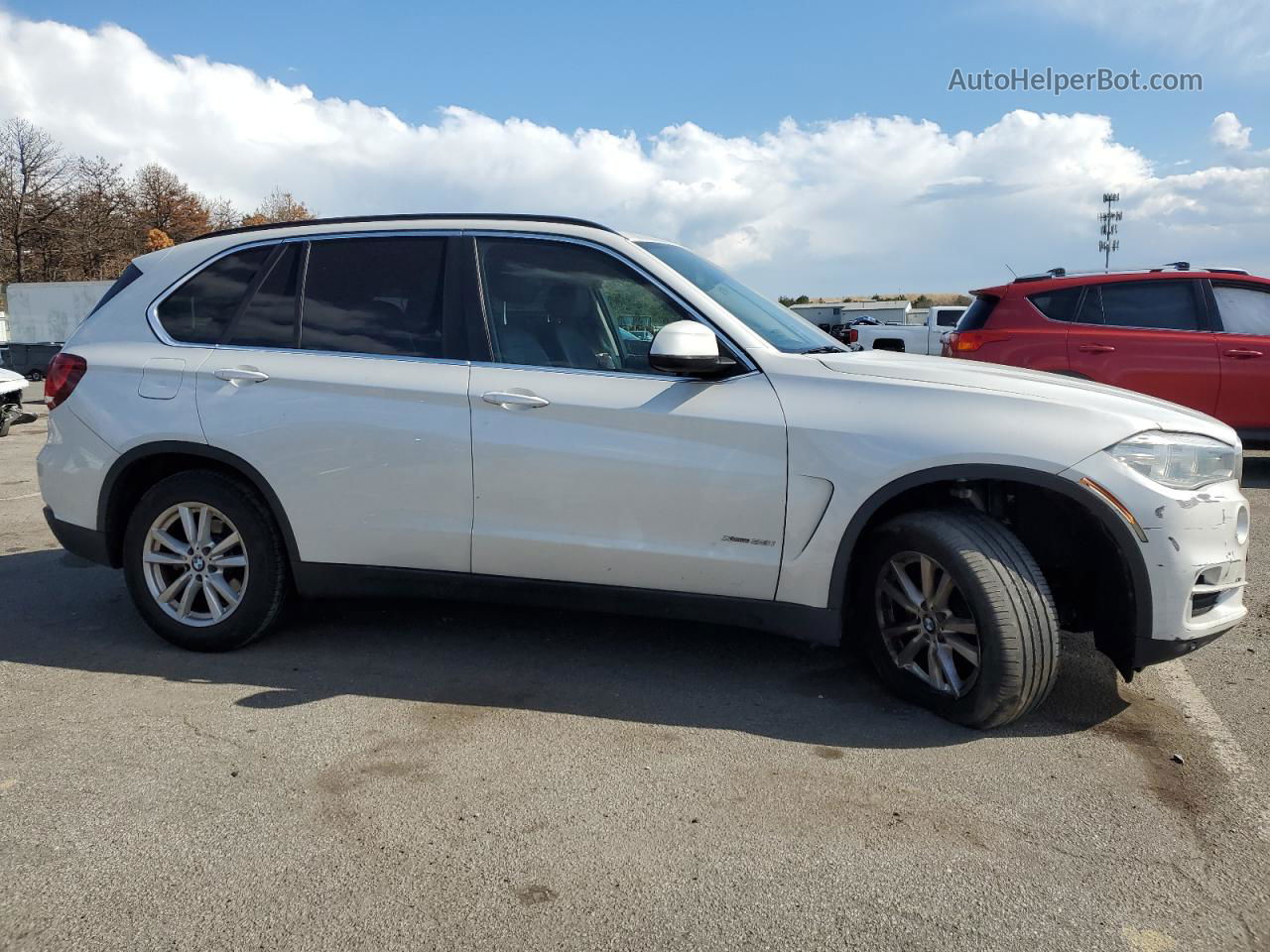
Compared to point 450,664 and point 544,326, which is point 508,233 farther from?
point 450,664

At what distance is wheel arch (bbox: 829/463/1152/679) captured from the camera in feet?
11.0

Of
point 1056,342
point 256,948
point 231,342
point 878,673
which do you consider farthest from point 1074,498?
point 1056,342

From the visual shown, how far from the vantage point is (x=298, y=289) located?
4.34 m

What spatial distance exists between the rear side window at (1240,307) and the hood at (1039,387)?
5714mm

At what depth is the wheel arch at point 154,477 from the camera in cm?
420

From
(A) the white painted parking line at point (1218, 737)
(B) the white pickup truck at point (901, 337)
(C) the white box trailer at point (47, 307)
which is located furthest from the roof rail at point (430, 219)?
(C) the white box trailer at point (47, 307)

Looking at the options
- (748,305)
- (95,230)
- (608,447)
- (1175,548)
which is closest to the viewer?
(1175,548)

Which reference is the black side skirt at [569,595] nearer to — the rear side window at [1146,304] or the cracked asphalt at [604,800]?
the cracked asphalt at [604,800]

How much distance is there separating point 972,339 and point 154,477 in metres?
6.78

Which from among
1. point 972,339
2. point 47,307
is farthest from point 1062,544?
point 47,307

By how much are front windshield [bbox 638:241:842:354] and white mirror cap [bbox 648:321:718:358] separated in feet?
1.16

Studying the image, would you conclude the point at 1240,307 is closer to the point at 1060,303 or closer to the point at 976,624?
the point at 1060,303

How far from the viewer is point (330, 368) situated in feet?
13.6

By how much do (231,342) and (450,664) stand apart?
1703mm
